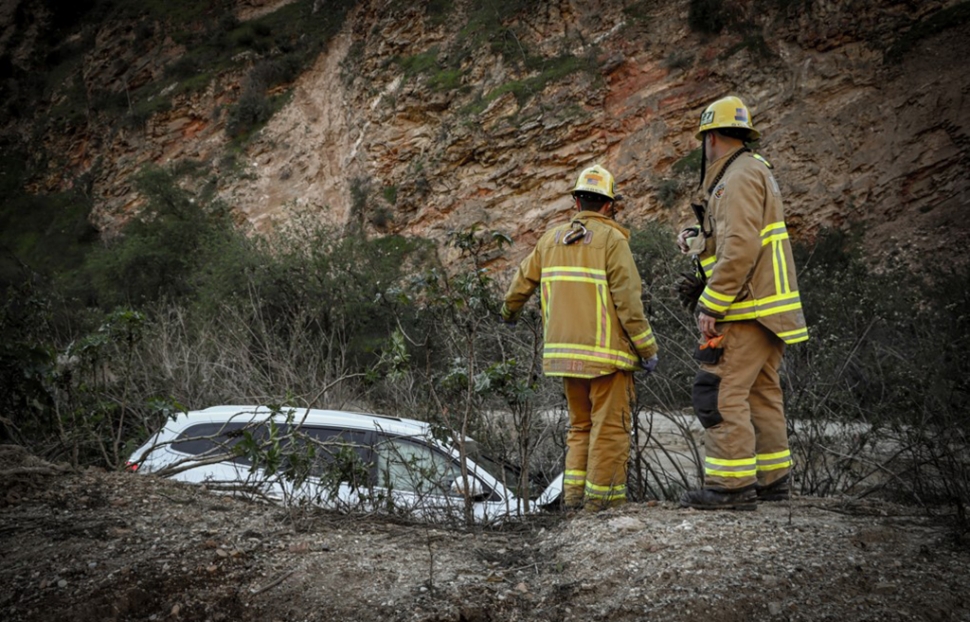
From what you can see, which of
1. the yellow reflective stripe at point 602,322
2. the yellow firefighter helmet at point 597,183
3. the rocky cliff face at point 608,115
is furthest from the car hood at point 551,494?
the rocky cliff face at point 608,115

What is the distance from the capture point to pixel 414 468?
179 inches

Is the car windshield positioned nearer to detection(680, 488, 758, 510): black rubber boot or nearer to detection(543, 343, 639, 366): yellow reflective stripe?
detection(543, 343, 639, 366): yellow reflective stripe

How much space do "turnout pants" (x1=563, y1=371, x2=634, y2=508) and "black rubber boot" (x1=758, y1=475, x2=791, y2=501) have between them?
761 millimetres

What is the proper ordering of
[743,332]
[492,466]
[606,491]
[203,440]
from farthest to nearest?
1. [203,440]
2. [492,466]
3. [606,491]
4. [743,332]

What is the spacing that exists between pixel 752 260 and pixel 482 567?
2.05 m

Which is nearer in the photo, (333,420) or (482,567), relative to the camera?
(482,567)

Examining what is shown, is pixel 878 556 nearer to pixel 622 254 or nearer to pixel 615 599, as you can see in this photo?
pixel 615 599

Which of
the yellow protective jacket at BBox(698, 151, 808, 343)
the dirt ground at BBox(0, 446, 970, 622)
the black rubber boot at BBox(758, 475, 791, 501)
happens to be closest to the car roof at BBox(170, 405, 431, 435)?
the dirt ground at BBox(0, 446, 970, 622)

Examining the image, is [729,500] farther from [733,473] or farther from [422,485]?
[422,485]

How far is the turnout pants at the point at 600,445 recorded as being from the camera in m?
4.29

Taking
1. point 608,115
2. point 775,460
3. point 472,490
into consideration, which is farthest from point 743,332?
point 608,115

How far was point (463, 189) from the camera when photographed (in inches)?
802

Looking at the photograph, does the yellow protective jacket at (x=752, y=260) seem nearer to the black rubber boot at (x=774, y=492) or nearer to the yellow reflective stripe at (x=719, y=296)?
the yellow reflective stripe at (x=719, y=296)

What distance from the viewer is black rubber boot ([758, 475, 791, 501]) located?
13.4 feet
